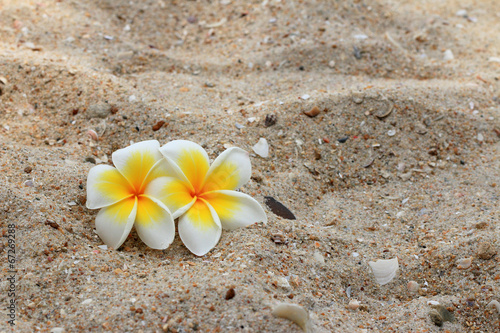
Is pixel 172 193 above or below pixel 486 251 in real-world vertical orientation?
above

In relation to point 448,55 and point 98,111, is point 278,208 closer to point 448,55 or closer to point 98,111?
point 98,111

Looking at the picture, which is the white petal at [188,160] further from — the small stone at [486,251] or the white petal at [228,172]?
the small stone at [486,251]

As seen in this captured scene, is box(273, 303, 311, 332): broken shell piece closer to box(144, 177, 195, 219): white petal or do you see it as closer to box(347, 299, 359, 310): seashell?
box(347, 299, 359, 310): seashell

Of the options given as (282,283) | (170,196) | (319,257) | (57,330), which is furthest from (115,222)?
(319,257)

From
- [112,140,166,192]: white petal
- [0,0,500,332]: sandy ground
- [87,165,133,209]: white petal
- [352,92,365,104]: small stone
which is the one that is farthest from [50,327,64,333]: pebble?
[352,92,365,104]: small stone

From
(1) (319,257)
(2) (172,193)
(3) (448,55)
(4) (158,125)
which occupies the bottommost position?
(3) (448,55)

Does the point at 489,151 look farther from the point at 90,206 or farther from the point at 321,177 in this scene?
the point at 90,206

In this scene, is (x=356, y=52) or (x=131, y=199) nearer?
(x=131, y=199)
